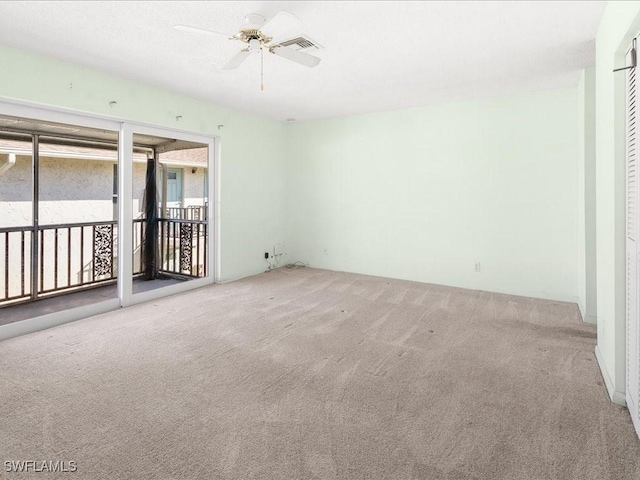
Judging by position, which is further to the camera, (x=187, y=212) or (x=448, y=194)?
(x=187, y=212)

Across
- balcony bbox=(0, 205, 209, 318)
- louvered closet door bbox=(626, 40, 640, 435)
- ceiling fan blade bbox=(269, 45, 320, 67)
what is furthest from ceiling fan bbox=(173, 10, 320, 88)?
balcony bbox=(0, 205, 209, 318)

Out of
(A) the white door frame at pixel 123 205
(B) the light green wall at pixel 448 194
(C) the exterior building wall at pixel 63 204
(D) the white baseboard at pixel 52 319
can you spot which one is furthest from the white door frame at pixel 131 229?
(B) the light green wall at pixel 448 194

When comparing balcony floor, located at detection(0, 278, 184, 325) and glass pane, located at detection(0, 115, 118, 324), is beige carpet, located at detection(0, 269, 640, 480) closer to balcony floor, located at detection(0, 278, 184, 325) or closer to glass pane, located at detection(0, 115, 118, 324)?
balcony floor, located at detection(0, 278, 184, 325)

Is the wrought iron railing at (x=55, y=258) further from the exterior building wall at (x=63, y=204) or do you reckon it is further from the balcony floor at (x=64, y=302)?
the balcony floor at (x=64, y=302)

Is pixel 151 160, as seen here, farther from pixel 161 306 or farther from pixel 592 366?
pixel 592 366

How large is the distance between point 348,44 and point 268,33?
0.88 m

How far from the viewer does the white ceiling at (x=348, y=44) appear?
2467 millimetres

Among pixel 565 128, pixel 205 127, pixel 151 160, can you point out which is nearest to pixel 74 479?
pixel 205 127

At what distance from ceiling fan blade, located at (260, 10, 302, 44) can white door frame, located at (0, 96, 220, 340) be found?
2345 millimetres

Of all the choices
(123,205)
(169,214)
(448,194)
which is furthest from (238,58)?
(169,214)

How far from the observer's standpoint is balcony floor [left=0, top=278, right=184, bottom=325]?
3879 millimetres

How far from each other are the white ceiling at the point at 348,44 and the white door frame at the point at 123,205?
0.51 meters

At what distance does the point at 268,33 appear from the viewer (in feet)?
7.88

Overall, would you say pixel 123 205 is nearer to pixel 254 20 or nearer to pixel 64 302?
pixel 64 302
